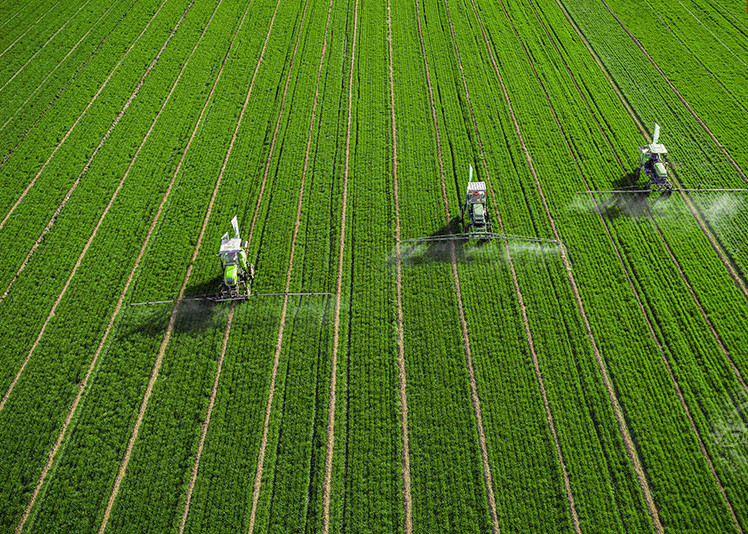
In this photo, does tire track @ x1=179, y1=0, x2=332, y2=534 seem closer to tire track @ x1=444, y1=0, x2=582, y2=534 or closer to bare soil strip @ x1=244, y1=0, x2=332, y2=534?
bare soil strip @ x1=244, y1=0, x2=332, y2=534

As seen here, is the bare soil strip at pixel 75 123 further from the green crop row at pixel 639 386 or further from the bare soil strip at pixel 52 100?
the green crop row at pixel 639 386

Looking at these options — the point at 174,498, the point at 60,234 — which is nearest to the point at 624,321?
the point at 174,498

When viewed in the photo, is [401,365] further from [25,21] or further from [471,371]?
[25,21]

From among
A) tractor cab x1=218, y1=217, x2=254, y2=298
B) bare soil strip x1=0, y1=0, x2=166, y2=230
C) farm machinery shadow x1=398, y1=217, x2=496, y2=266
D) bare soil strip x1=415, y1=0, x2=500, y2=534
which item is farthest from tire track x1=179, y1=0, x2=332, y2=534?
bare soil strip x1=0, y1=0, x2=166, y2=230

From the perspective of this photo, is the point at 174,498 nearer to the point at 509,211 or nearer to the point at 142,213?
the point at 142,213

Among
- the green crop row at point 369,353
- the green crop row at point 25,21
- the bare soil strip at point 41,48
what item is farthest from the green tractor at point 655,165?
the green crop row at point 25,21
